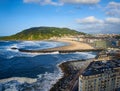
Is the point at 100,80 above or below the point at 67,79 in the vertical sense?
above

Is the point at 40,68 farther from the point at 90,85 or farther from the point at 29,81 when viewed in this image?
the point at 90,85

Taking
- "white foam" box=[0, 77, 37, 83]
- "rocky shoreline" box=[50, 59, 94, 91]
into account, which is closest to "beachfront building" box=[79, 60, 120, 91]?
"rocky shoreline" box=[50, 59, 94, 91]

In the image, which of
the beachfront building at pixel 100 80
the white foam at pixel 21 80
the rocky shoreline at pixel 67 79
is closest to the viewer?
the beachfront building at pixel 100 80

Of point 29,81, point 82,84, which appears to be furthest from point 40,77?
point 82,84

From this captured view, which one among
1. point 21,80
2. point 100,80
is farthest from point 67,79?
point 100,80

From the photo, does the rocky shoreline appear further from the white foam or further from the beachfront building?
the beachfront building

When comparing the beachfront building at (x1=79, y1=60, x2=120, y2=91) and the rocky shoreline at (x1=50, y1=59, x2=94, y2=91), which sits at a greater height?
the beachfront building at (x1=79, y1=60, x2=120, y2=91)

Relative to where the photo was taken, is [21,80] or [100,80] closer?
[100,80]

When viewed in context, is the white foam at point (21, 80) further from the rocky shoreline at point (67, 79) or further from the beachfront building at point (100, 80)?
the beachfront building at point (100, 80)

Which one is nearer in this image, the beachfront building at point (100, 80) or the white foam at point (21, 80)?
the beachfront building at point (100, 80)

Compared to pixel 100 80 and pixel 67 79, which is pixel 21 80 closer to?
pixel 67 79

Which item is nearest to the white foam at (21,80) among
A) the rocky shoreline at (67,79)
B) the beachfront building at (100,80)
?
the rocky shoreline at (67,79)
